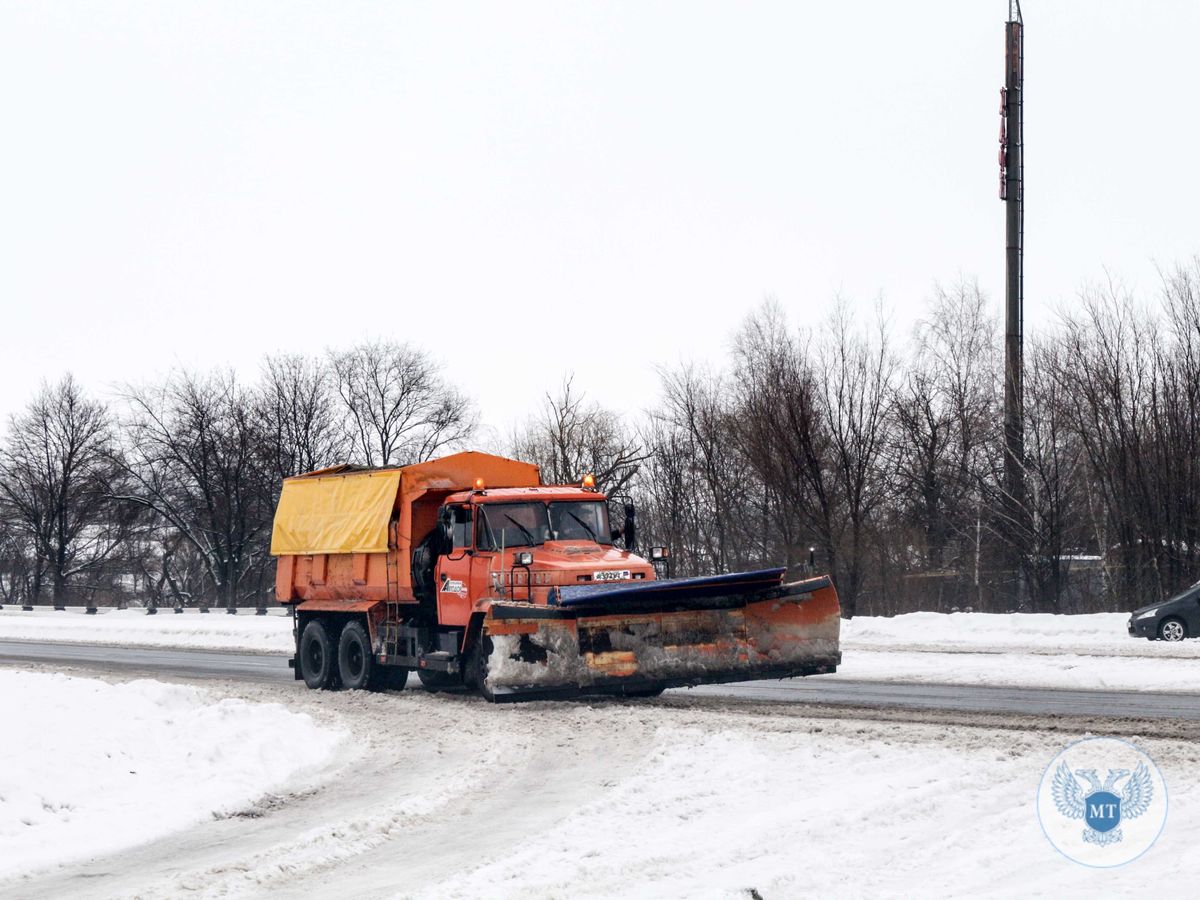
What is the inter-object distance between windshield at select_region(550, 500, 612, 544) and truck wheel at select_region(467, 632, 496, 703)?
1.72m

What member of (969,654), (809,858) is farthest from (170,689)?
(969,654)

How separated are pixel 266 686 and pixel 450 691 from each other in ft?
10.9

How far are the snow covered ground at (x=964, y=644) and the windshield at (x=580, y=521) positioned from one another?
4346 mm

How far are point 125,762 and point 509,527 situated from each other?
21.8 feet

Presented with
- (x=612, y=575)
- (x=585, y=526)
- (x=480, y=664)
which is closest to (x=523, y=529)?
(x=585, y=526)

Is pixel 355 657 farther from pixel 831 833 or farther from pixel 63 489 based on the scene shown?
pixel 63 489

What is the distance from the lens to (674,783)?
10906 mm

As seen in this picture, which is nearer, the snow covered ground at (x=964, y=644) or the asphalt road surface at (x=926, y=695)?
the asphalt road surface at (x=926, y=695)

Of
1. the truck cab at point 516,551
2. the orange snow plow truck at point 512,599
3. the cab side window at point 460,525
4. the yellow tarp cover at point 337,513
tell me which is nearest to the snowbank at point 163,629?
the yellow tarp cover at point 337,513

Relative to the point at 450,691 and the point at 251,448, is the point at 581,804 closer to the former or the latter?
the point at 450,691

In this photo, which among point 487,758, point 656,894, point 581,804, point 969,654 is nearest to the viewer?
point 656,894

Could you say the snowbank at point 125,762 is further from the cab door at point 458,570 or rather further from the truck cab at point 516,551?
the truck cab at point 516,551

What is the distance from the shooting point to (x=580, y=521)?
731 inches

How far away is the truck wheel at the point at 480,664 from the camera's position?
667 inches
